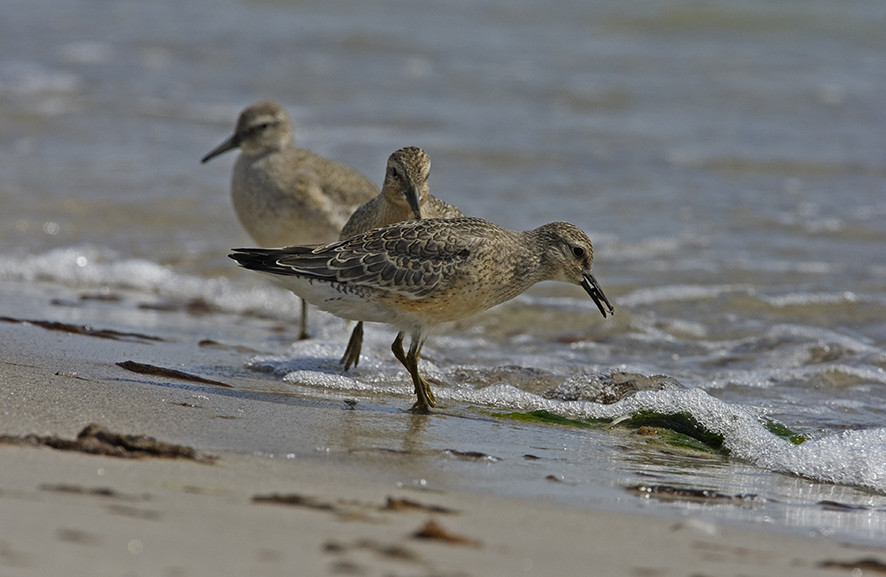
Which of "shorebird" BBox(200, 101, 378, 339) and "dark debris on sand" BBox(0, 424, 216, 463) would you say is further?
"shorebird" BBox(200, 101, 378, 339)

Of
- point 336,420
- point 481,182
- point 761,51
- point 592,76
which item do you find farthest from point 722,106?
point 336,420

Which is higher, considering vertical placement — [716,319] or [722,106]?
[722,106]

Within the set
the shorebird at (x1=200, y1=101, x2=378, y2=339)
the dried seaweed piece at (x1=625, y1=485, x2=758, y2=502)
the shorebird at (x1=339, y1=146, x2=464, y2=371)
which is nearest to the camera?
the dried seaweed piece at (x1=625, y1=485, x2=758, y2=502)

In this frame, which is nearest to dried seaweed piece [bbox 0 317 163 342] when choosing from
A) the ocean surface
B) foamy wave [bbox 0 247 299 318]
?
the ocean surface

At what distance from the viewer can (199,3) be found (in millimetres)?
21281

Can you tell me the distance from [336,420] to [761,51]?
15.5m

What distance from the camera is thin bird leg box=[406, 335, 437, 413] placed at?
16.7 feet

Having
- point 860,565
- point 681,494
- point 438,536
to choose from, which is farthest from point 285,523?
point 860,565

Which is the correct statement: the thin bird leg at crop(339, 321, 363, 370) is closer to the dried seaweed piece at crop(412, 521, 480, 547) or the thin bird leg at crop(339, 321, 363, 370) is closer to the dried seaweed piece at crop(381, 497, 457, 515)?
the dried seaweed piece at crop(381, 497, 457, 515)

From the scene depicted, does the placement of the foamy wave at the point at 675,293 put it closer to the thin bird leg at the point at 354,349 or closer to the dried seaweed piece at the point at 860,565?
the thin bird leg at the point at 354,349

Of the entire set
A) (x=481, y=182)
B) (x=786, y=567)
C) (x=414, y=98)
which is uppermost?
(x=414, y=98)

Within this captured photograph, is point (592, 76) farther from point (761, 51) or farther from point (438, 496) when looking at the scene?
point (438, 496)

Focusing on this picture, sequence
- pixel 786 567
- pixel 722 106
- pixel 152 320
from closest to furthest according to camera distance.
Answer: pixel 786 567 < pixel 152 320 < pixel 722 106

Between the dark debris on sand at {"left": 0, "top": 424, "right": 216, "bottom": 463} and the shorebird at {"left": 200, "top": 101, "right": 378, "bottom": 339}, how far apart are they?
11.4 ft
